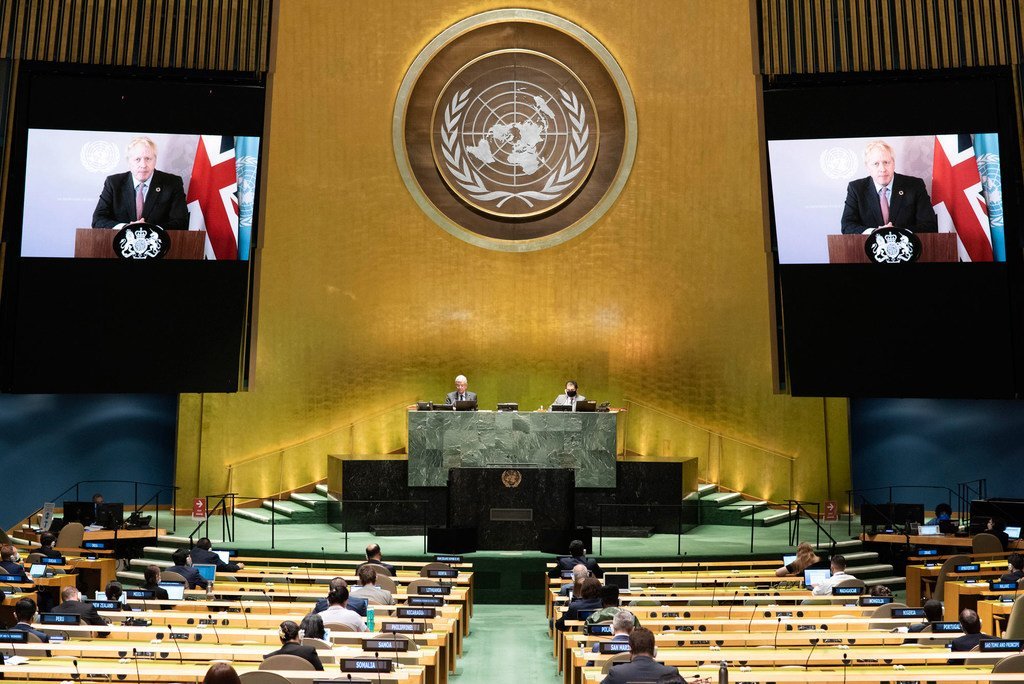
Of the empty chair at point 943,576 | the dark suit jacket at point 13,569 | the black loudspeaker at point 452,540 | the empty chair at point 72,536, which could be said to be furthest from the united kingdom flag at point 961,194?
the dark suit jacket at point 13,569

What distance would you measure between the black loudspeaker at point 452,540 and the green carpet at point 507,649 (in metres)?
0.73

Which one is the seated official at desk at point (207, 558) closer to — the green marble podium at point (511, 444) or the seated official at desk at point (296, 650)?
the green marble podium at point (511, 444)

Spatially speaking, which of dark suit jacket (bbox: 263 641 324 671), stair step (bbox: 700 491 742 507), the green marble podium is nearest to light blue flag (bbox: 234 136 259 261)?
the green marble podium

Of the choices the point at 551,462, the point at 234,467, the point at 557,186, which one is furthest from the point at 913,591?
the point at 234,467

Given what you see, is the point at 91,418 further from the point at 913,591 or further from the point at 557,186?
the point at 913,591

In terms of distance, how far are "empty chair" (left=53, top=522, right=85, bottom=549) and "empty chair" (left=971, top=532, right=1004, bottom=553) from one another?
965cm

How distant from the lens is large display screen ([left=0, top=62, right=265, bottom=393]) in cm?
1520

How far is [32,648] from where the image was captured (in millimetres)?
6781

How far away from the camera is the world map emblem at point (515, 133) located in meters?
17.7

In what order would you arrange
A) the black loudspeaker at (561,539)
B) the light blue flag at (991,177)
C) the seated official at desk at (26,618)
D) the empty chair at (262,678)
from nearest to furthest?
the empty chair at (262,678) → the seated official at desk at (26,618) → the black loudspeaker at (561,539) → the light blue flag at (991,177)

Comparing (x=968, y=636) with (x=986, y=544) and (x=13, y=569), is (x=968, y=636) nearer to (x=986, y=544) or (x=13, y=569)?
(x=986, y=544)

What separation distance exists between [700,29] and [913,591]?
8.81 m

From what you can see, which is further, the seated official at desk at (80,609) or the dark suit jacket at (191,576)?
the dark suit jacket at (191,576)

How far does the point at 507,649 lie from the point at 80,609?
3764 millimetres
